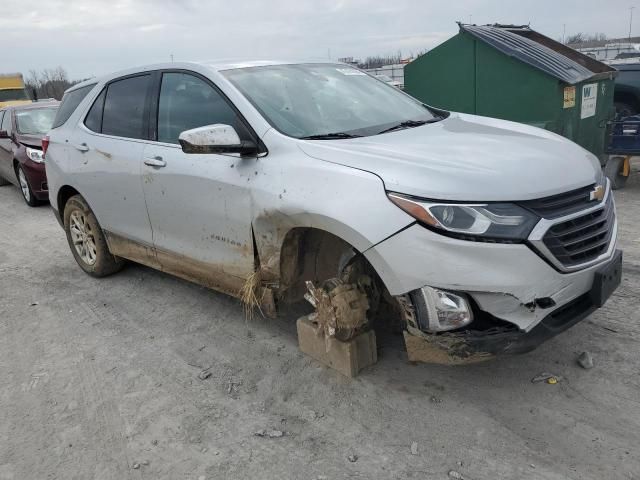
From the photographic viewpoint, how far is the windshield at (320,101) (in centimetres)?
343

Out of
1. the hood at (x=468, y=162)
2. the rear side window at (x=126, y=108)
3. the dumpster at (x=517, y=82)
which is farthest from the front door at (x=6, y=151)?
the hood at (x=468, y=162)

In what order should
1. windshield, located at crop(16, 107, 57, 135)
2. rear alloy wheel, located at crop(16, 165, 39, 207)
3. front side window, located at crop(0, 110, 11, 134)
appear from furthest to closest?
front side window, located at crop(0, 110, 11, 134), windshield, located at crop(16, 107, 57, 135), rear alloy wheel, located at crop(16, 165, 39, 207)

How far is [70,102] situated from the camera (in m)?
5.35

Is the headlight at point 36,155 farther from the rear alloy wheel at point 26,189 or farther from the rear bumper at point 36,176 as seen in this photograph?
the rear alloy wheel at point 26,189

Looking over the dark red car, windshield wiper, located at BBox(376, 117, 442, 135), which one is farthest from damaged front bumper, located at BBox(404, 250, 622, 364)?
the dark red car

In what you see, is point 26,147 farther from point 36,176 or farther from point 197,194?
point 197,194

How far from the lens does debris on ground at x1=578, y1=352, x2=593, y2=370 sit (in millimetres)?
3244

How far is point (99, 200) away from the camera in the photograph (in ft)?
15.6

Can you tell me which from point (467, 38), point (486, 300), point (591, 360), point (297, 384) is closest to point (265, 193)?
point (297, 384)

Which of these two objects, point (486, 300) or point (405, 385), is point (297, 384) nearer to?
point (405, 385)

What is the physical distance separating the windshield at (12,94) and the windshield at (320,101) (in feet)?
71.5

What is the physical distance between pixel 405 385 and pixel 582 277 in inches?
44.2

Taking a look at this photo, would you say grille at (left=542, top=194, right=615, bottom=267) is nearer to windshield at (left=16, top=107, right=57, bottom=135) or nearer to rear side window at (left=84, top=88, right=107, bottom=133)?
rear side window at (left=84, top=88, right=107, bottom=133)

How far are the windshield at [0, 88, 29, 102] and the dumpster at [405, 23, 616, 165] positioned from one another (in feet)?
64.1
